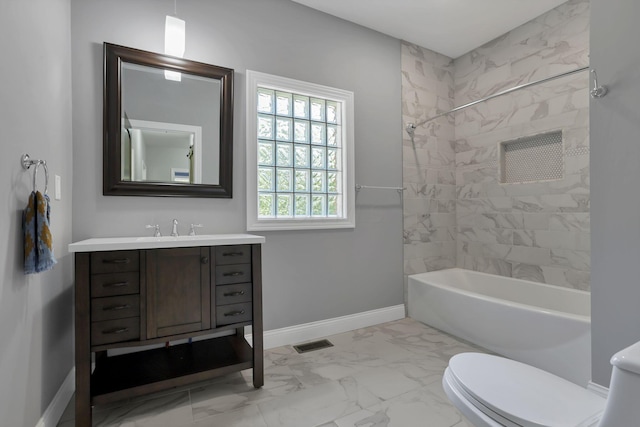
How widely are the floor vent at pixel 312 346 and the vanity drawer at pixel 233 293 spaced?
31.1 inches

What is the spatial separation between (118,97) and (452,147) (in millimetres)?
3187

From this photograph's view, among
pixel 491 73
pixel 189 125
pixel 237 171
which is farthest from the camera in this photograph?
pixel 491 73

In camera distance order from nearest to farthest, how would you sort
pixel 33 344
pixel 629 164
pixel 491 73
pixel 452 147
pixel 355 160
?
1. pixel 33 344
2. pixel 629 164
3. pixel 355 160
4. pixel 491 73
5. pixel 452 147

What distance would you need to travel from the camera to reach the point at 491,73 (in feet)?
10.1

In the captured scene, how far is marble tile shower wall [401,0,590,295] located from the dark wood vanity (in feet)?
6.08

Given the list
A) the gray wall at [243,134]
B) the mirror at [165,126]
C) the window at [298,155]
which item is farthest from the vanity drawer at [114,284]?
the window at [298,155]

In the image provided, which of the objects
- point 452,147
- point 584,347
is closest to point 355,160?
point 452,147

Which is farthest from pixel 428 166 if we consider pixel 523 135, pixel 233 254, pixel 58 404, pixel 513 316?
pixel 58 404

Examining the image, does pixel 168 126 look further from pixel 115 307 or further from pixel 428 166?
Result: pixel 428 166

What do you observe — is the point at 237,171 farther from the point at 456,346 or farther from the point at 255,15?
the point at 456,346

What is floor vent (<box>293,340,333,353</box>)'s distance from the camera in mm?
2298

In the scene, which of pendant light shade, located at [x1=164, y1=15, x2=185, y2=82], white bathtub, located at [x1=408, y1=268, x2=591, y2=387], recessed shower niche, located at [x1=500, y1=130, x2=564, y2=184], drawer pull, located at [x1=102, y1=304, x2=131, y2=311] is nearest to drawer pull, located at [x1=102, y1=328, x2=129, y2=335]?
drawer pull, located at [x1=102, y1=304, x2=131, y2=311]

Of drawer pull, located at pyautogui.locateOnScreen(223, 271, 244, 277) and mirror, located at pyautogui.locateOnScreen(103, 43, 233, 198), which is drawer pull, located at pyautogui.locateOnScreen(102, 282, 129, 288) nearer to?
drawer pull, located at pyautogui.locateOnScreen(223, 271, 244, 277)

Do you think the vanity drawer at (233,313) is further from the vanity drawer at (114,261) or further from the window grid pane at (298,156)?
the window grid pane at (298,156)
